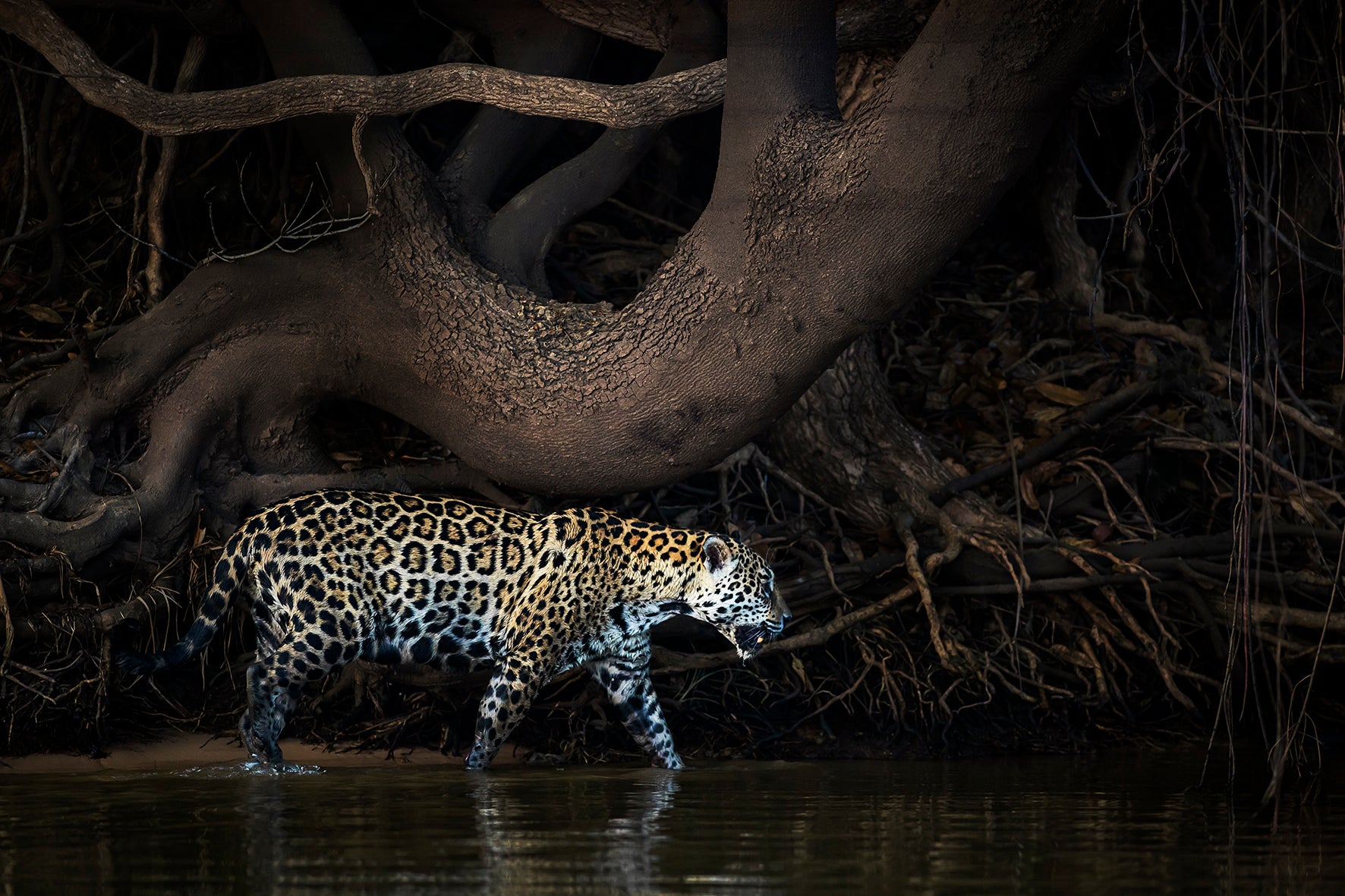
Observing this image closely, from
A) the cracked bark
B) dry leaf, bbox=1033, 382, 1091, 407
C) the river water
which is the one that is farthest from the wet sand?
dry leaf, bbox=1033, 382, 1091, 407

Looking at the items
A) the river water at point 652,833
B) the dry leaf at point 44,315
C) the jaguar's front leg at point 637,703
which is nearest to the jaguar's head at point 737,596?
the jaguar's front leg at point 637,703

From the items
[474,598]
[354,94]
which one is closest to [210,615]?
[474,598]

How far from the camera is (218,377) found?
6.39m

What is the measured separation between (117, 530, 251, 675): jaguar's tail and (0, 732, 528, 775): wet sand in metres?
0.38

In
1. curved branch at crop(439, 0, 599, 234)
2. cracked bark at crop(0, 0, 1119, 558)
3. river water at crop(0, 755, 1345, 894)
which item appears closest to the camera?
river water at crop(0, 755, 1345, 894)

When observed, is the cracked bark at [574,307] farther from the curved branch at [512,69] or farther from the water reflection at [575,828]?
the water reflection at [575,828]

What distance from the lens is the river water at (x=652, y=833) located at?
321 cm

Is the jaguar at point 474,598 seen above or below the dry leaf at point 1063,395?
below

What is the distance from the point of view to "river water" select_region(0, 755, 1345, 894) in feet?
10.5

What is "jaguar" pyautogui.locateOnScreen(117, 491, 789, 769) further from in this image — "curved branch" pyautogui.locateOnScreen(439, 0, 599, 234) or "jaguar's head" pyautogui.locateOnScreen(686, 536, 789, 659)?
"curved branch" pyautogui.locateOnScreen(439, 0, 599, 234)

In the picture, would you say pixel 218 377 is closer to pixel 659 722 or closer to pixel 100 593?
pixel 100 593

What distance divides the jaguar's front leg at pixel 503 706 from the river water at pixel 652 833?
3.9 inches

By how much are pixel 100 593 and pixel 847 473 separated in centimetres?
343

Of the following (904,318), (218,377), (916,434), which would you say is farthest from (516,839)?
(904,318)
